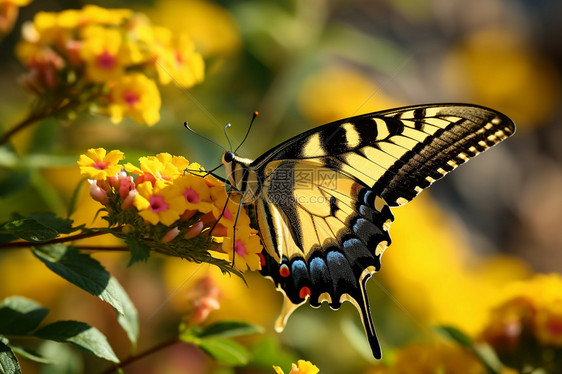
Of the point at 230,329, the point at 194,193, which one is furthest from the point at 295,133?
the point at 194,193

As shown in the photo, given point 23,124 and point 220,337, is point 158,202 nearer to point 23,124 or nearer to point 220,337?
point 220,337

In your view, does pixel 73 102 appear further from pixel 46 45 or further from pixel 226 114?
pixel 226 114

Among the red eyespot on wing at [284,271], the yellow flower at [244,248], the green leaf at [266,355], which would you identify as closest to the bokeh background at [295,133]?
the green leaf at [266,355]

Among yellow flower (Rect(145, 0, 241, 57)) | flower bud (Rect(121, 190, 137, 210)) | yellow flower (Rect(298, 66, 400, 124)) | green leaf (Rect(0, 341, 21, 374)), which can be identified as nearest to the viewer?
green leaf (Rect(0, 341, 21, 374))

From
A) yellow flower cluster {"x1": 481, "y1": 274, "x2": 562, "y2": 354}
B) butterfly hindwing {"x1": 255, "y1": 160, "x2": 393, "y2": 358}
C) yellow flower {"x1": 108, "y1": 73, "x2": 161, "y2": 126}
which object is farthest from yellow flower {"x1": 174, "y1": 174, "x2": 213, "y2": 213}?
yellow flower cluster {"x1": 481, "y1": 274, "x2": 562, "y2": 354}

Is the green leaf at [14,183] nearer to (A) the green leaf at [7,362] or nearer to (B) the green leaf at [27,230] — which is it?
(B) the green leaf at [27,230]

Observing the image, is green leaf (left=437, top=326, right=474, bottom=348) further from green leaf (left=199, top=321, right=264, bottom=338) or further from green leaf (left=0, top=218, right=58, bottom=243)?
green leaf (left=0, top=218, right=58, bottom=243)
